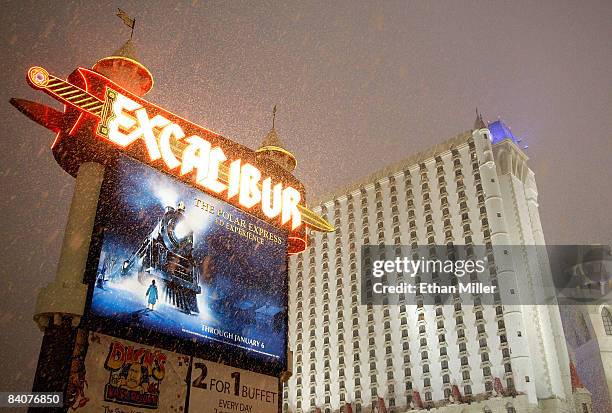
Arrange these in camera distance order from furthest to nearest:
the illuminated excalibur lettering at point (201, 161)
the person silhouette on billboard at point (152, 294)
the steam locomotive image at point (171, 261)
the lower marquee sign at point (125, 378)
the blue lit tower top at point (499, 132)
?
1. the blue lit tower top at point (499, 132)
2. the illuminated excalibur lettering at point (201, 161)
3. the steam locomotive image at point (171, 261)
4. the person silhouette on billboard at point (152, 294)
5. the lower marquee sign at point (125, 378)

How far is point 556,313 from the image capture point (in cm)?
5794

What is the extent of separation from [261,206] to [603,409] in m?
59.0

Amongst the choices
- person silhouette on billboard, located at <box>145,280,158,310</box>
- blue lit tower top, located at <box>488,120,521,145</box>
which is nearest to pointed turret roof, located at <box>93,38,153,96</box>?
person silhouette on billboard, located at <box>145,280,158,310</box>

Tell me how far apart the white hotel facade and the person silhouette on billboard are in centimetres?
4422

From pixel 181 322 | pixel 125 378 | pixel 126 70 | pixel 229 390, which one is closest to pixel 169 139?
pixel 126 70

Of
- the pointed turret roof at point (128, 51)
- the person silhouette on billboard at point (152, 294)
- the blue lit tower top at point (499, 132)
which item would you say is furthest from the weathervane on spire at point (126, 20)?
the blue lit tower top at point (499, 132)

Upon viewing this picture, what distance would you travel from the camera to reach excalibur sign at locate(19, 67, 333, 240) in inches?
695

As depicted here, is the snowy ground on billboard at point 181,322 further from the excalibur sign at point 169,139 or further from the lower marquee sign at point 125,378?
the excalibur sign at point 169,139

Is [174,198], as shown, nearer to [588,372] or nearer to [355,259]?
[355,259]

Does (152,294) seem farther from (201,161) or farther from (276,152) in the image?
(276,152)

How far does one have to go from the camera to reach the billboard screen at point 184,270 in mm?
15969

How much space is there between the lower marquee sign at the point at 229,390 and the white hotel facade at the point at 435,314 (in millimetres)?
39100

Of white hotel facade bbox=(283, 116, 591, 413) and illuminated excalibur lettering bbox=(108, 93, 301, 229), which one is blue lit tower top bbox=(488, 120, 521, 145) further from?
illuminated excalibur lettering bbox=(108, 93, 301, 229)

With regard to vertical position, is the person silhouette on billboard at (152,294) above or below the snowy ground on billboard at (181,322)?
above
